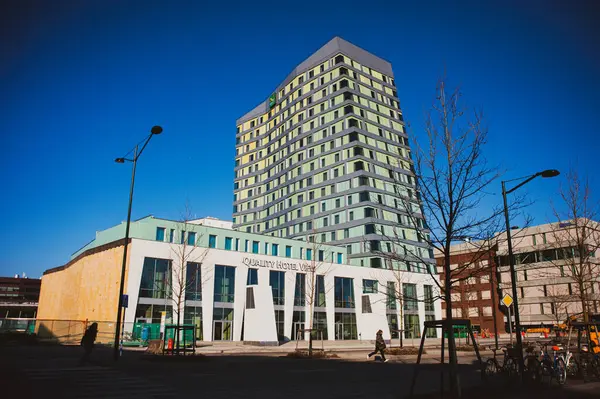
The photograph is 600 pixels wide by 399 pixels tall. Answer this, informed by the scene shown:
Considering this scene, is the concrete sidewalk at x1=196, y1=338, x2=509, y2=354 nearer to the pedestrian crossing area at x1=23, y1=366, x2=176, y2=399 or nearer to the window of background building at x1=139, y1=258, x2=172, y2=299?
the window of background building at x1=139, y1=258, x2=172, y2=299

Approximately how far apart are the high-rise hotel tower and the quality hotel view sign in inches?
525

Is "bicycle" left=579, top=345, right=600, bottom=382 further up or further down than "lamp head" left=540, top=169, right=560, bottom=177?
further down

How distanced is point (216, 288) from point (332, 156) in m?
38.6

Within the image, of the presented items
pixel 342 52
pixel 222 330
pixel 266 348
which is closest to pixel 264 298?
pixel 222 330

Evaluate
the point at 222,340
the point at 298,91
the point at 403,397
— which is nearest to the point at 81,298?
the point at 222,340

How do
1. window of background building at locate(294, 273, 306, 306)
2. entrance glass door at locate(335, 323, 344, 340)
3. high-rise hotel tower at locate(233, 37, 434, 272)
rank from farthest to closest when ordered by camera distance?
high-rise hotel tower at locate(233, 37, 434, 272) < entrance glass door at locate(335, 323, 344, 340) < window of background building at locate(294, 273, 306, 306)

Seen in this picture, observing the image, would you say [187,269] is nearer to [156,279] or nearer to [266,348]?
[156,279]

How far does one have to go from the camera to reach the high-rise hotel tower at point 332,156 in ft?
240

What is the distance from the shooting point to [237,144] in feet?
345

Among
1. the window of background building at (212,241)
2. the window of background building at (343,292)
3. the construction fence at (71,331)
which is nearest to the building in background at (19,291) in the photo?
the window of background building at (212,241)

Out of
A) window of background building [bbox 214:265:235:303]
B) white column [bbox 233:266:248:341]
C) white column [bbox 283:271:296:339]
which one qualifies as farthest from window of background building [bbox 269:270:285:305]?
window of background building [bbox 214:265:235:303]

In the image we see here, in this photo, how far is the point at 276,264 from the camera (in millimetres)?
53125

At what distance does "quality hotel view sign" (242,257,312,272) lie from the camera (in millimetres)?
50500

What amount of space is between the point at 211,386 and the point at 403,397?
17.3 ft
